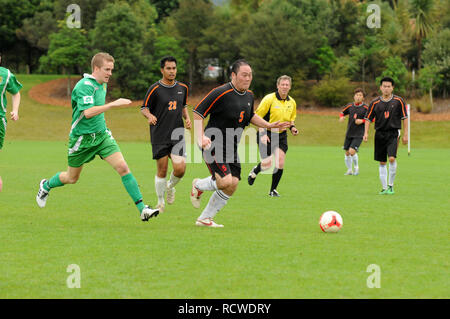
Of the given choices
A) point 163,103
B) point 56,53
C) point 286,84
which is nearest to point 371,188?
point 286,84

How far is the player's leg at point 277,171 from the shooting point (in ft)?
44.0

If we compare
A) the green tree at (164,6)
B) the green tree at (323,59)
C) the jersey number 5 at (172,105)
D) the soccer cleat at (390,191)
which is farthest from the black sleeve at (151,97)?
the green tree at (164,6)

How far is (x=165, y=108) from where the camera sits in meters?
10.8

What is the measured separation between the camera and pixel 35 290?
5.47 metres

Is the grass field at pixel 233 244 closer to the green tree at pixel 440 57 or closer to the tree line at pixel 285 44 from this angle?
the green tree at pixel 440 57

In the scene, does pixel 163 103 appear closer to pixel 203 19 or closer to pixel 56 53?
pixel 56 53

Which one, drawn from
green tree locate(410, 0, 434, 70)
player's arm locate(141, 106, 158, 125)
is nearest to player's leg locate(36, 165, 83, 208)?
player's arm locate(141, 106, 158, 125)

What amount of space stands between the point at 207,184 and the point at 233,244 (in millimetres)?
2133

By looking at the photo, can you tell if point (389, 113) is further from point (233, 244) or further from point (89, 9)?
point (89, 9)

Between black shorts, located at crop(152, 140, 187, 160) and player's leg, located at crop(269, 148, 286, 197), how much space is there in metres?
3.02

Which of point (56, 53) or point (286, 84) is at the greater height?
point (56, 53)

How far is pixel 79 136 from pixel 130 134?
Result: 3636 cm

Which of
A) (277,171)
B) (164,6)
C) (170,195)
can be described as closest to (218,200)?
(170,195)

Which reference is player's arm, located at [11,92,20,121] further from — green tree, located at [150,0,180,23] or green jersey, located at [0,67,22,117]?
green tree, located at [150,0,180,23]
